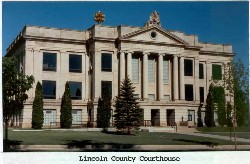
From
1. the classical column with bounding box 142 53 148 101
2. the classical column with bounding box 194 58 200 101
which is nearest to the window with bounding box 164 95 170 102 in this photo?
the classical column with bounding box 142 53 148 101

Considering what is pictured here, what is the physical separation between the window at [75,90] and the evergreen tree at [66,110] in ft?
1.80

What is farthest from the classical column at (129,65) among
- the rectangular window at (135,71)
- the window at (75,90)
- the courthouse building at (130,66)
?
the window at (75,90)

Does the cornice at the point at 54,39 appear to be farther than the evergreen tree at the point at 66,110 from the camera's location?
Yes

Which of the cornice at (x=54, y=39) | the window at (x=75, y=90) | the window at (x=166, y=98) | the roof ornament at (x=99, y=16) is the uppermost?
the cornice at (x=54, y=39)

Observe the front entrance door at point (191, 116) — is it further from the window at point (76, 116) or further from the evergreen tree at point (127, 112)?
the window at point (76, 116)

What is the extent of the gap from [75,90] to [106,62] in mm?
3932

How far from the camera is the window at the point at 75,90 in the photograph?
31.2m

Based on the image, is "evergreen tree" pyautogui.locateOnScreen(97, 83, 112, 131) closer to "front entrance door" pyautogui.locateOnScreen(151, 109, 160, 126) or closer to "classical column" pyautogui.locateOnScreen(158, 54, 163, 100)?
"front entrance door" pyautogui.locateOnScreen(151, 109, 160, 126)

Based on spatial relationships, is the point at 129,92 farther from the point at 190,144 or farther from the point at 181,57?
the point at 181,57

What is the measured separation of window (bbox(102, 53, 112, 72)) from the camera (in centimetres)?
3328

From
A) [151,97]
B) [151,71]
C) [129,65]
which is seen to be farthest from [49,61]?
[151,97]

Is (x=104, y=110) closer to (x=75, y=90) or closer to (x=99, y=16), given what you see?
(x=75, y=90)

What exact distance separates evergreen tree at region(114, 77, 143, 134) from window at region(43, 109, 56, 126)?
4.91 m

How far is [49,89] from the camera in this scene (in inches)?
1213
